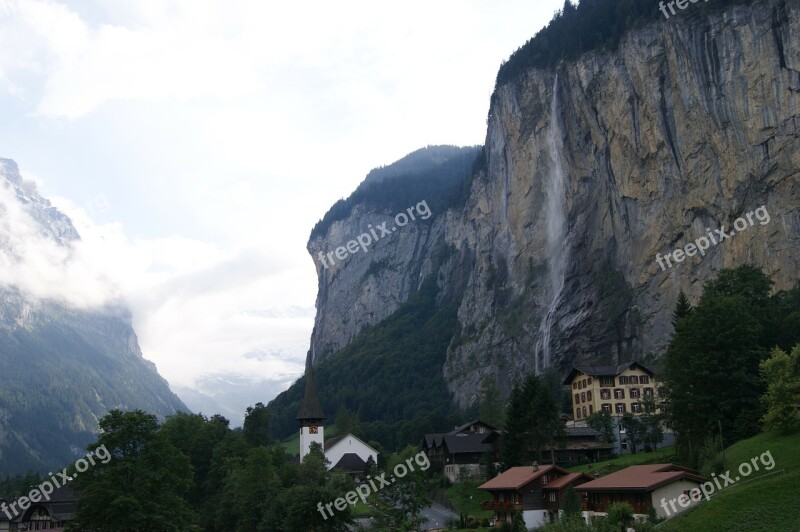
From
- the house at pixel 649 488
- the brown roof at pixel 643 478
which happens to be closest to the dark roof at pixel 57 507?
the brown roof at pixel 643 478

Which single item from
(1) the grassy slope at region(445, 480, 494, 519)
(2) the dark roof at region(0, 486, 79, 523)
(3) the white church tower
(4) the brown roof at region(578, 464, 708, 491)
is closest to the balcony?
(1) the grassy slope at region(445, 480, 494, 519)

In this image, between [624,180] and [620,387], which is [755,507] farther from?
[624,180]

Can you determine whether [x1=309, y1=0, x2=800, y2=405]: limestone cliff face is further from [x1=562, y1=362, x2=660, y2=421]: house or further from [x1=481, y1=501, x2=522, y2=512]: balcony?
[x1=481, y1=501, x2=522, y2=512]: balcony

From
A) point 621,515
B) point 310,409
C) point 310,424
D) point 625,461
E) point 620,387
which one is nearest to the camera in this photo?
point 621,515

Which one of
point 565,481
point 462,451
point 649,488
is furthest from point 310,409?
point 649,488

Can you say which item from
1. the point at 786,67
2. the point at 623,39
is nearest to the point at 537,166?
the point at 623,39

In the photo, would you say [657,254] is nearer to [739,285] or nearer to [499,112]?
[739,285]
